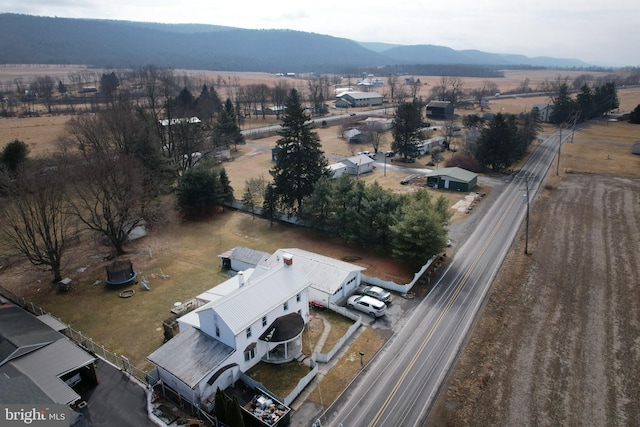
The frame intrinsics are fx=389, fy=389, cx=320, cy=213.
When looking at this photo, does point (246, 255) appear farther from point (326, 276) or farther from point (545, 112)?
point (545, 112)

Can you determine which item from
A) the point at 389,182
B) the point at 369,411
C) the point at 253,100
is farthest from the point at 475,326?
the point at 253,100

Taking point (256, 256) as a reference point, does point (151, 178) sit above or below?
above

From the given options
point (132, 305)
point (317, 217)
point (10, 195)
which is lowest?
point (132, 305)

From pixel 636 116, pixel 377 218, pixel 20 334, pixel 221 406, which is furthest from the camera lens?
pixel 636 116

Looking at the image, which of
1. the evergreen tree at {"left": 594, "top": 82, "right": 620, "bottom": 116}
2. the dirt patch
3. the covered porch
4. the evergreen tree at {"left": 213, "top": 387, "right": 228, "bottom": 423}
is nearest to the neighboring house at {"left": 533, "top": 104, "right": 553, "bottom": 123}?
the evergreen tree at {"left": 594, "top": 82, "right": 620, "bottom": 116}

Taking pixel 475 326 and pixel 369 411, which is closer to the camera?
pixel 369 411

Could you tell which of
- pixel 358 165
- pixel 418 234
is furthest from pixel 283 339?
pixel 358 165

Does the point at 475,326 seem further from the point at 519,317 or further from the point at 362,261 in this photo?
the point at 362,261
